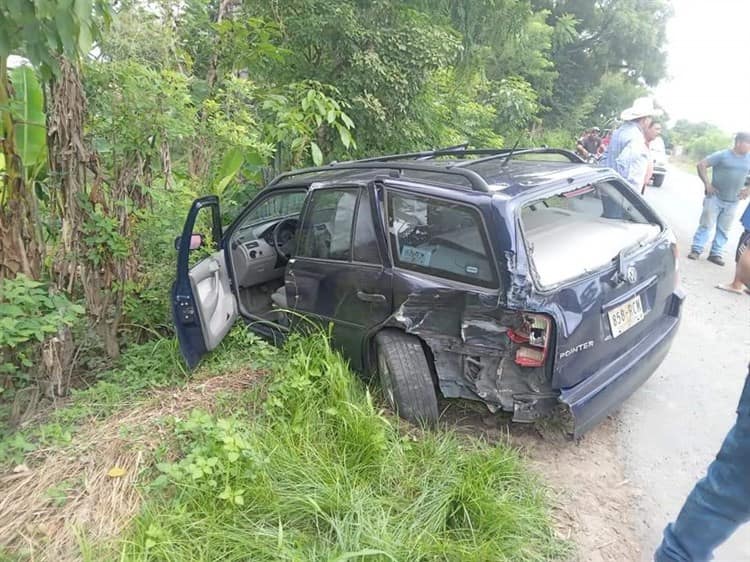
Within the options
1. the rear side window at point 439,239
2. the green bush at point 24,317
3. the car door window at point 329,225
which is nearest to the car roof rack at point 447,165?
the rear side window at point 439,239

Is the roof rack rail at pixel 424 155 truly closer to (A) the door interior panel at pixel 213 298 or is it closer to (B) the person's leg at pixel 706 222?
(A) the door interior panel at pixel 213 298

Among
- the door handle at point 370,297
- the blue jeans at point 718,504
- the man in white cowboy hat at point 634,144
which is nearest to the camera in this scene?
the blue jeans at point 718,504

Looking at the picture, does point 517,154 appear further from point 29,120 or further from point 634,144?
point 29,120

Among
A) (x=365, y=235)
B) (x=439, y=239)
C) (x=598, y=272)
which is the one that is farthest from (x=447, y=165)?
(x=598, y=272)

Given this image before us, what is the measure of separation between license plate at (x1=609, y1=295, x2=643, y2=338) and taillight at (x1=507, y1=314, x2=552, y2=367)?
482mm

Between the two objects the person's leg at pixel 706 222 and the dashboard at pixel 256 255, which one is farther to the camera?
the person's leg at pixel 706 222

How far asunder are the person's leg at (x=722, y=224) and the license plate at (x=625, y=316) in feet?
15.4

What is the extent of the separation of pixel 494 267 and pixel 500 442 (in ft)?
3.54

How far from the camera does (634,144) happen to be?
557 cm

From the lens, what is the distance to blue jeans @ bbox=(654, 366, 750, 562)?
1984mm

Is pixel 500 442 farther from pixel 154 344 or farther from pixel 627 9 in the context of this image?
pixel 627 9

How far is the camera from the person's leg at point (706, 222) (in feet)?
22.1

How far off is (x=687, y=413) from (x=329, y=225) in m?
2.80

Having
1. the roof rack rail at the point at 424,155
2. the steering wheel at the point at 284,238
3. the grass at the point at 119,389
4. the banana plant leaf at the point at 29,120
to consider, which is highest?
the banana plant leaf at the point at 29,120
